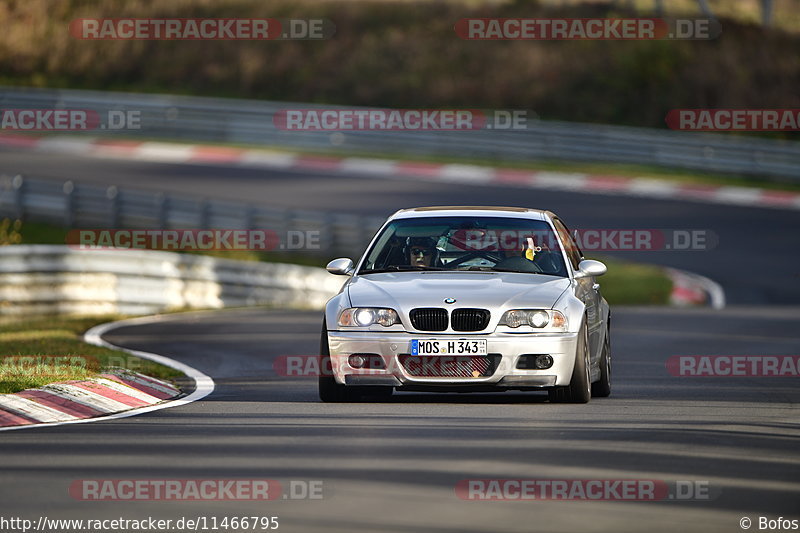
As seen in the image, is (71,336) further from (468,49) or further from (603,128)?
(468,49)

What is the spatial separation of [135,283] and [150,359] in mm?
8137

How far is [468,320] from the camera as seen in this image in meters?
11.3

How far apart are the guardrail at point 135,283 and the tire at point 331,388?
10.9 meters

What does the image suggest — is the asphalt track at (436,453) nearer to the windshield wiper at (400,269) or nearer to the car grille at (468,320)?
the car grille at (468,320)

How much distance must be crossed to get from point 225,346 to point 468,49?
35077 mm

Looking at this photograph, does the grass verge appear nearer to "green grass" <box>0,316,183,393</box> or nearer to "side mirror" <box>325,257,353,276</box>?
"green grass" <box>0,316,183,393</box>

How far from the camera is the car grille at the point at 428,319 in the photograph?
1130 centimetres

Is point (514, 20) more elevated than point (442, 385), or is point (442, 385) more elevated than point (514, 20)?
point (514, 20)

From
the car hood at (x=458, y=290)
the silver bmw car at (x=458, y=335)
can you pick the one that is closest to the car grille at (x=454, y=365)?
the silver bmw car at (x=458, y=335)

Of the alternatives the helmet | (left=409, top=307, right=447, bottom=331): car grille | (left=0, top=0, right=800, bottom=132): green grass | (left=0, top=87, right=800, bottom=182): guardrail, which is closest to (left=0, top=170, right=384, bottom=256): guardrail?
(left=0, top=87, right=800, bottom=182): guardrail

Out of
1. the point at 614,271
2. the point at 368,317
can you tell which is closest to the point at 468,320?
the point at 368,317

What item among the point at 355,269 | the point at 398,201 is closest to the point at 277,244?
the point at 398,201

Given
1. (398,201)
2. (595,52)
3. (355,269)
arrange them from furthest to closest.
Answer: (595,52) → (398,201) → (355,269)

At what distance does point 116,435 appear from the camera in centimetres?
Result: 991
